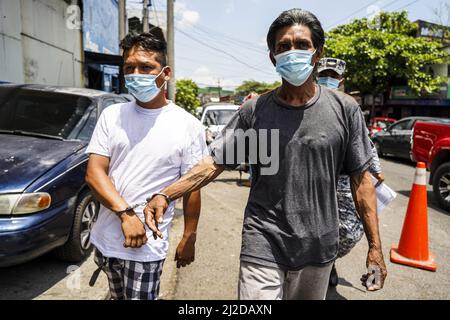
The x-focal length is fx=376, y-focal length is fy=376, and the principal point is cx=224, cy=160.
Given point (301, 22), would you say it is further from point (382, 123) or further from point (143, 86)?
point (382, 123)

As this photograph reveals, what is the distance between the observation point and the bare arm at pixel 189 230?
2.11 meters

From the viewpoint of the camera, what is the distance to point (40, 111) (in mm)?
4113

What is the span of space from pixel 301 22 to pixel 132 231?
4.30 feet

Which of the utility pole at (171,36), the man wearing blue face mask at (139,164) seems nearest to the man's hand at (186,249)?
the man wearing blue face mask at (139,164)

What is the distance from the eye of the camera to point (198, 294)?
10.4ft

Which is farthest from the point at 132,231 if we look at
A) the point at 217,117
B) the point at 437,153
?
the point at 217,117

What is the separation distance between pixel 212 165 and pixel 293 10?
878 mm

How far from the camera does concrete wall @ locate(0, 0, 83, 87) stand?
8.24 meters

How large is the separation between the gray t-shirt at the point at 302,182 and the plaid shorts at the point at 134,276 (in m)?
0.53

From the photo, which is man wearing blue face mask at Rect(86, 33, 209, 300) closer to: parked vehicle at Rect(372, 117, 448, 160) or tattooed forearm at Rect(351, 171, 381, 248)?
tattooed forearm at Rect(351, 171, 381, 248)

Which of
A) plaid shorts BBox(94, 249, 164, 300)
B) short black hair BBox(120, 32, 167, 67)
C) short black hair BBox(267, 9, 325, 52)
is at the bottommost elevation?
plaid shorts BBox(94, 249, 164, 300)

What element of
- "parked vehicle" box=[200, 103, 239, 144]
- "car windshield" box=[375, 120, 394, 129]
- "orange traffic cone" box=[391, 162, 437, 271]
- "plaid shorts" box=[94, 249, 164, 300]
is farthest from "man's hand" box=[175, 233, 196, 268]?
"car windshield" box=[375, 120, 394, 129]

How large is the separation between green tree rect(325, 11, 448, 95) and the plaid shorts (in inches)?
863
